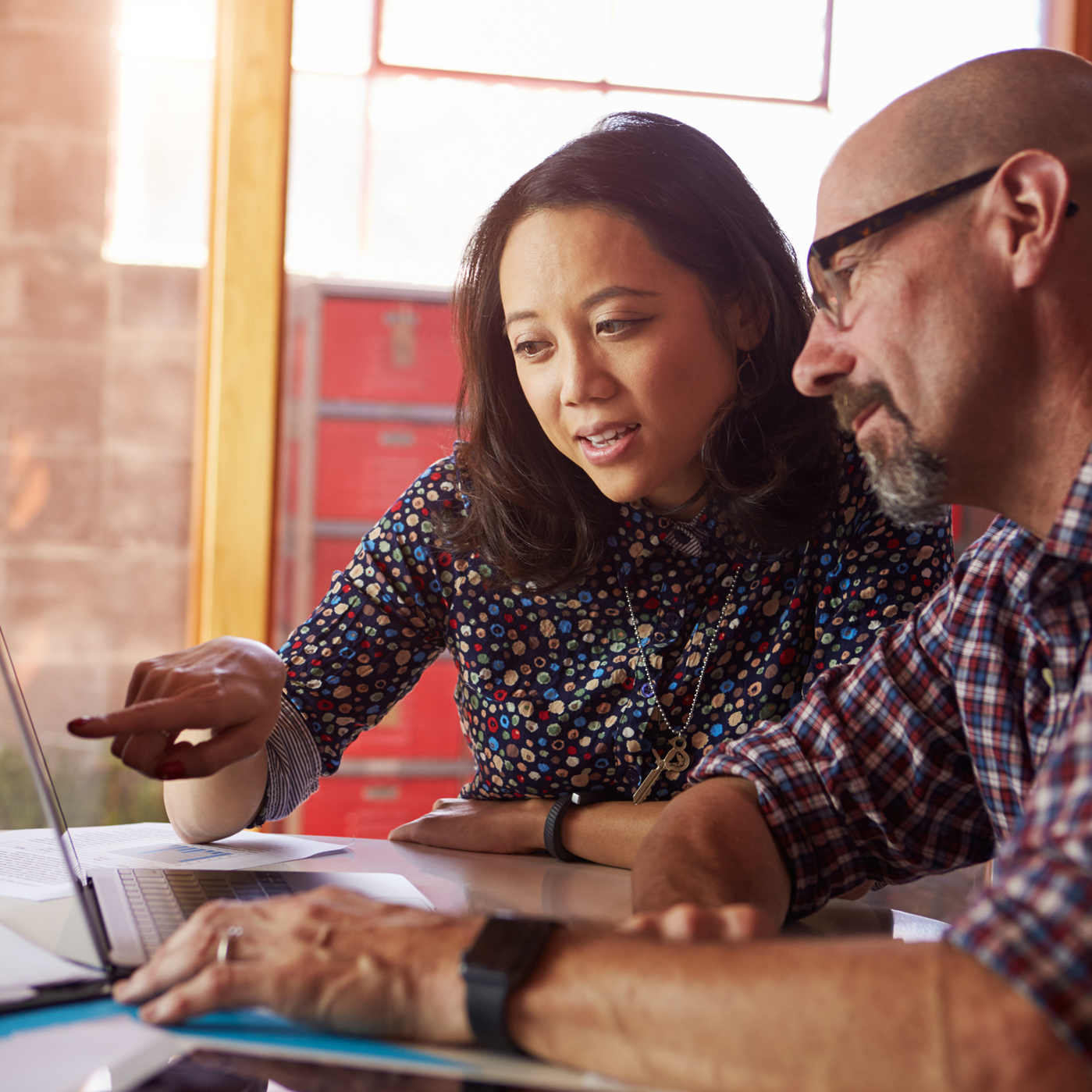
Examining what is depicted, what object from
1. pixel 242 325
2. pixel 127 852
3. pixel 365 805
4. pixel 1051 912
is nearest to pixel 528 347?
pixel 127 852

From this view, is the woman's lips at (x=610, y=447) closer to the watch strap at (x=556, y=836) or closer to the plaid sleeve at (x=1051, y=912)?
the watch strap at (x=556, y=836)

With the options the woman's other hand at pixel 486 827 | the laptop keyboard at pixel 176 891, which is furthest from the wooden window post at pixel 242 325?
the laptop keyboard at pixel 176 891

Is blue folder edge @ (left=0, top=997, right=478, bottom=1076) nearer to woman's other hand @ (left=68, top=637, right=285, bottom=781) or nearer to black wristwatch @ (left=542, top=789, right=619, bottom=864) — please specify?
woman's other hand @ (left=68, top=637, right=285, bottom=781)

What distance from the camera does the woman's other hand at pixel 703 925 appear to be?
2.01ft

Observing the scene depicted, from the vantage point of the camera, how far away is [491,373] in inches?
57.4

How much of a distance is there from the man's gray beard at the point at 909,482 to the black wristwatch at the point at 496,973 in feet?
1.84

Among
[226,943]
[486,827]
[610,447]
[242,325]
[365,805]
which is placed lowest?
[365,805]

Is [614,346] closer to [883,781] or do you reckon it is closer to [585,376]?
[585,376]

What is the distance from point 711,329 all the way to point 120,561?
6.10ft

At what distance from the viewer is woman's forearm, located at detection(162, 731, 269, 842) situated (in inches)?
47.1

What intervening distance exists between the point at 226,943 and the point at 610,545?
0.84m

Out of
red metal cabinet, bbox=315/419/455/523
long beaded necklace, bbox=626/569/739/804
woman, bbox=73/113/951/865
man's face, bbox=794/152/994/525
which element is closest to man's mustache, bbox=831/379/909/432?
man's face, bbox=794/152/994/525

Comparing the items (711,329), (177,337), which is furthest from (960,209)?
(177,337)

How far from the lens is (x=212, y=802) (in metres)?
1.20
